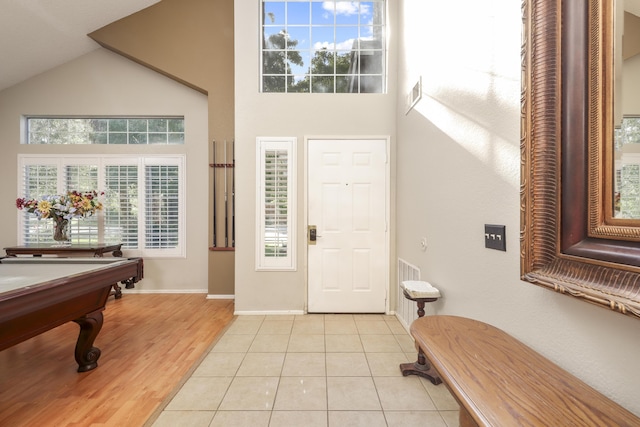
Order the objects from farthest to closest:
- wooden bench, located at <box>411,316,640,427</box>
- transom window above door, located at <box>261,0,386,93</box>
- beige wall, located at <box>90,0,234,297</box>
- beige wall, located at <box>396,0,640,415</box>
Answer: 1. beige wall, located at <box>90,0,234,297</box>
2. transom window above door, located at <box>261,0,386,93</box>
3. beige wall, located at <box>396,0,640,415</box>
4. wooden bench, located at <box>411,316,640,427</box>

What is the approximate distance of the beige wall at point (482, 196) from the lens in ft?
3.20

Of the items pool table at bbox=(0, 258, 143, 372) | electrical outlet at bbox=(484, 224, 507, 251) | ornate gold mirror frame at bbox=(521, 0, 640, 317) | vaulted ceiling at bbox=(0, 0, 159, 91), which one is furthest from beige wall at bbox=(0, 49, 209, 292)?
ornate gold mirror frame at bbox=(521, 0, 640, 317)

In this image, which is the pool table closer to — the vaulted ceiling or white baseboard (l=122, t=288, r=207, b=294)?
white baseboard (l=122, t=288, r=207, b=294)

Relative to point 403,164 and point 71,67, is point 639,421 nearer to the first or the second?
point 403,164

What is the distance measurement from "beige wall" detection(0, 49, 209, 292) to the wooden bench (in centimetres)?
408

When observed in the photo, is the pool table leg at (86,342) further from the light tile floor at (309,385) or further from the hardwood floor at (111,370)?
the light tile floor at (309,385)

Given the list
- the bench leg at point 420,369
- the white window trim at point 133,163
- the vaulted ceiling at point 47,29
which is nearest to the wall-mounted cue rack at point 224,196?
the white window trim at point 133,163

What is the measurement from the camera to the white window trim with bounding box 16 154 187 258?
14.5ft

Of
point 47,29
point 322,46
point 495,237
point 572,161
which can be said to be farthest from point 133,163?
point 572,161

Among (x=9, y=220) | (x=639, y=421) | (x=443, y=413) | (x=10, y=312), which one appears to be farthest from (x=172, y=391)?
(x=9, y=220)

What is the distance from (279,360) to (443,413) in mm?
1287

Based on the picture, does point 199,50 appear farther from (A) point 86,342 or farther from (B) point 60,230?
(A) point 86,342

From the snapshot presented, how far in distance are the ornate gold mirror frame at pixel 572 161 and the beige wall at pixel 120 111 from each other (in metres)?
4.24

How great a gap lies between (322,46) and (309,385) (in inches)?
149
